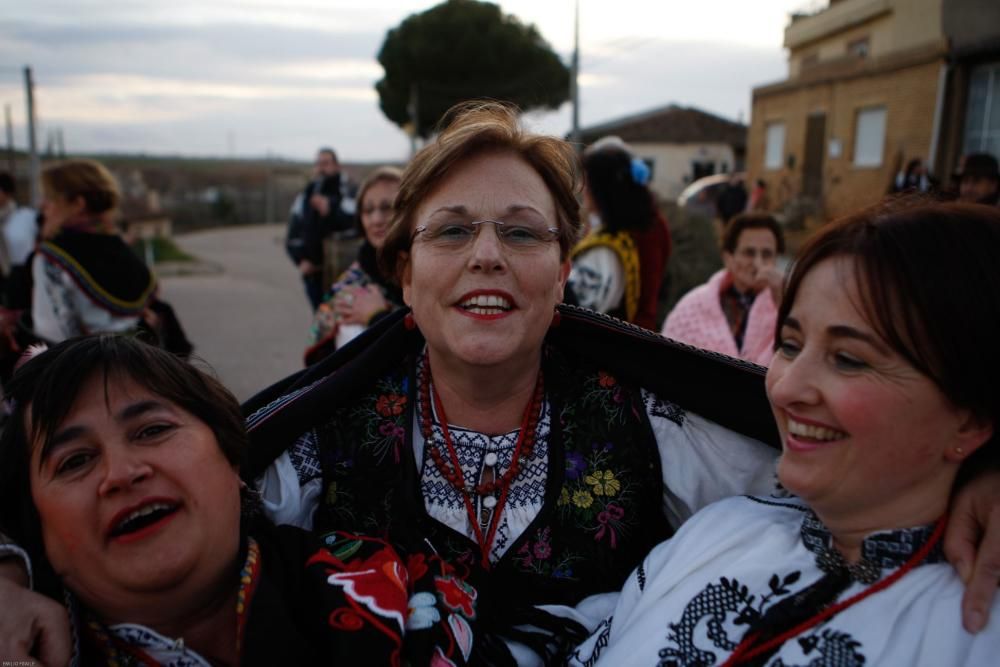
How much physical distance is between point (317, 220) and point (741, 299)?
4.00 metres

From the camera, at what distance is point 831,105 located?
18.0 meters

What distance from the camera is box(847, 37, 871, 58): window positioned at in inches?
658

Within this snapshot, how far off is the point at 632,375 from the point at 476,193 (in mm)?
606

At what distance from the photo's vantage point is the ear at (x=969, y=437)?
4.00 ft

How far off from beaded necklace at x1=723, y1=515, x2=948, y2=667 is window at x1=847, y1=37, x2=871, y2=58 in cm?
1827

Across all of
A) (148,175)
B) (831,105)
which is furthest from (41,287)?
(148,175)

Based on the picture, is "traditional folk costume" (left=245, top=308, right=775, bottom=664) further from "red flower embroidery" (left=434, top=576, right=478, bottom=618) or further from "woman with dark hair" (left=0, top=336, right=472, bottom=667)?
"woman with dark hair" (left=0, top=336, right=472, bottom=667)

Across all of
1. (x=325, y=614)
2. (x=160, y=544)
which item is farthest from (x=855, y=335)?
(x=160, y=544)

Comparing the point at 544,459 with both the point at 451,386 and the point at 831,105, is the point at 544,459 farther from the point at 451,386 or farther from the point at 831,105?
the point at 831,105

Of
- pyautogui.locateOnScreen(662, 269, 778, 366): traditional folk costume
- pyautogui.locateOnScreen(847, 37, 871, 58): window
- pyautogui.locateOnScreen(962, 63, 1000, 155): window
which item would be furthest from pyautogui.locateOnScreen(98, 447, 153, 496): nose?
pyautogui.locateOnScreen(847, 37, 871, 58): window

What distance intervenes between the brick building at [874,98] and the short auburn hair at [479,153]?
13.7m

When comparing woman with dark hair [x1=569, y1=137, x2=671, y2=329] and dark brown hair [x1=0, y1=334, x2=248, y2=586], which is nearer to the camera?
dark brown hair [x1=0, y1=334, x2=248, y2=586]

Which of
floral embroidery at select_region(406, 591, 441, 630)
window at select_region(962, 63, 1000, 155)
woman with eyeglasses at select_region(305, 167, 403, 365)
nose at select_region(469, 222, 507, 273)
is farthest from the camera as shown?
window at select_region(962, 63, 1000, 155)

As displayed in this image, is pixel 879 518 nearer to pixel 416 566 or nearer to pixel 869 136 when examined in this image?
pixel 416 566
